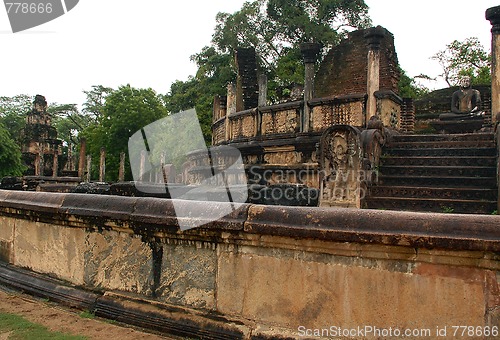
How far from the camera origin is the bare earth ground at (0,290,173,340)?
2.58 metres

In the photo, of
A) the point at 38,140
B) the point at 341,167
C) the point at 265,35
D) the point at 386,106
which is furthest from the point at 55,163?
the point at 341,167

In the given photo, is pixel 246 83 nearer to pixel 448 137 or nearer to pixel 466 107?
pixel 466 107

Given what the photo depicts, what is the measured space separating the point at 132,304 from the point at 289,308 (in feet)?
3.77

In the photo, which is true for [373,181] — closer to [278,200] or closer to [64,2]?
[278,200]

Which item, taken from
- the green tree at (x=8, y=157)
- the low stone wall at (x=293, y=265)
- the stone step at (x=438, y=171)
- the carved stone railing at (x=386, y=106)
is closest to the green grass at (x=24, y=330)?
the low stone wall at (x=293, y=265)

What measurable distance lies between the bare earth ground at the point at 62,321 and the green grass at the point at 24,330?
0.05 metres

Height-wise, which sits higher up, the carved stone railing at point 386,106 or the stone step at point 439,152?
the carved stone railing at point 386,106

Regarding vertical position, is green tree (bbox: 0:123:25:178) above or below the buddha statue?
below

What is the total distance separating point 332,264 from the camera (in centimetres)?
224

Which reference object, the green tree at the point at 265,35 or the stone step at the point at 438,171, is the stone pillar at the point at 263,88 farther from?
the green tree at the point at 265,35

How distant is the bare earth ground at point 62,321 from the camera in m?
2.58

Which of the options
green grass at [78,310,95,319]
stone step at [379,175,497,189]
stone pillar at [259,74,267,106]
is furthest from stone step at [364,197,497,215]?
stone pillar at [259,74,267,106]

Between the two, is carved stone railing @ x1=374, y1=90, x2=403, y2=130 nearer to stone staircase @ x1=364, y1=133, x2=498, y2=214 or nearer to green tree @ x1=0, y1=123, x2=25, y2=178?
stone staircase @ x1=364, y1=133, x2=498, y2=214

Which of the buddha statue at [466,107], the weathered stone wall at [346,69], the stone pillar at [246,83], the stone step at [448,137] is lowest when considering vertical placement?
the stone step at [448,137]
